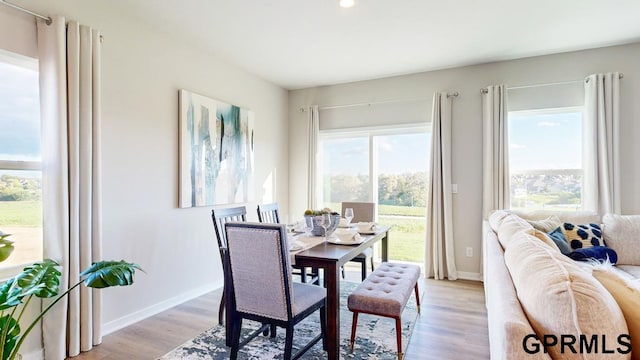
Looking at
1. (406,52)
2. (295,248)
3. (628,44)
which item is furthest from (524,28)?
(295,248)

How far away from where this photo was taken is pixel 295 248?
7.52 ft

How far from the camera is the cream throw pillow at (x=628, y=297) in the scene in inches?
36.1

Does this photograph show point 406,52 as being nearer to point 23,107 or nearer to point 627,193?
point 627,193

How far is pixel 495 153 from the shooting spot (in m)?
3.93

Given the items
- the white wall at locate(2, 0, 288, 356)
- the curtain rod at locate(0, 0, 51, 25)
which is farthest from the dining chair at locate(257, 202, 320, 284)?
the curtain rod at locate(0, 0, 51, 25)

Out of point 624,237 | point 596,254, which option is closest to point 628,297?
point 596,254

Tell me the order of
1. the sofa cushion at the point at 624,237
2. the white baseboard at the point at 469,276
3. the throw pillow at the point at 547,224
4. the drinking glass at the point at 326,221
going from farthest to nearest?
the white baseboard at the point at 469,276 < the throw pillow at the point at 547,224 < the sofa cushion at the point at 624,237 < the drinking glass at the point at 326,221

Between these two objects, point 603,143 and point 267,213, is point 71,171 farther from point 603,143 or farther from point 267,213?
point 603,143

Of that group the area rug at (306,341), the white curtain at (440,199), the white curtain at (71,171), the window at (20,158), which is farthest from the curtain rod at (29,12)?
the white curtain at (440,199)

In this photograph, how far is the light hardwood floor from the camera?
93.4 inches

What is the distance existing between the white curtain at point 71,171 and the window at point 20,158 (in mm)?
151

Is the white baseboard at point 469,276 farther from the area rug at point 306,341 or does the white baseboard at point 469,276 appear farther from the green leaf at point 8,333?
the green leaf at point 8,333

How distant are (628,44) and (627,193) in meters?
1.57

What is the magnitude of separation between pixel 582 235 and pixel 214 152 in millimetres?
3651
